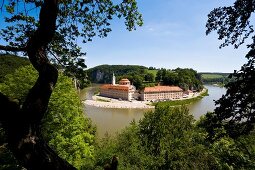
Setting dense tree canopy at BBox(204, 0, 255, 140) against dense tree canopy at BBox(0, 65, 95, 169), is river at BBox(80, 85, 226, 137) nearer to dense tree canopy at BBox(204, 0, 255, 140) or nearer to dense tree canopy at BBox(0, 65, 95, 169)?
dense tree canopy at BBox(0, 65, 95, 169)

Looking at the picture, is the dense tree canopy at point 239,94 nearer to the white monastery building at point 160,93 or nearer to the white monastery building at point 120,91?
the white monastery building at point 160,93

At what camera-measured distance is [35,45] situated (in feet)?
9.99

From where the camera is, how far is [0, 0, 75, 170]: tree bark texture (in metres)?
2.63

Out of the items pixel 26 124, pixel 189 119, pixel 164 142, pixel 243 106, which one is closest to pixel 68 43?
pixel 26 124

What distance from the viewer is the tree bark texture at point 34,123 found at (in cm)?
263

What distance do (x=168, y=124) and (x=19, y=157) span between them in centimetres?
1846

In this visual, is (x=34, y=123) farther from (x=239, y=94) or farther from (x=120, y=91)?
(x=120, y=91)

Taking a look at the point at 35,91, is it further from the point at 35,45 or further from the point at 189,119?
the point at 189,119

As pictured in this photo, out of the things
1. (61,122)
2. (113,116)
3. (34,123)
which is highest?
(34,123)

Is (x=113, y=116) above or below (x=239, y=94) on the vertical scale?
below

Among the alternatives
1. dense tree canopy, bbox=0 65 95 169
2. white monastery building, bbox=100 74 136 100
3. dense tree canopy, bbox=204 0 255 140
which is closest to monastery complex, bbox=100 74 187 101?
white monastery building, bbox=100 74 136 100

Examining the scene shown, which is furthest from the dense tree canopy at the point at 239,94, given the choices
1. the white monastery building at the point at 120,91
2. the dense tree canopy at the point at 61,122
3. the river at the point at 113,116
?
the white monastery building at the point at 120,91

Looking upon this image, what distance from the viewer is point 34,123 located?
2.77 meters

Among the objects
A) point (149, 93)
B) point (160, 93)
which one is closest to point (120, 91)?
point (149, 93)
